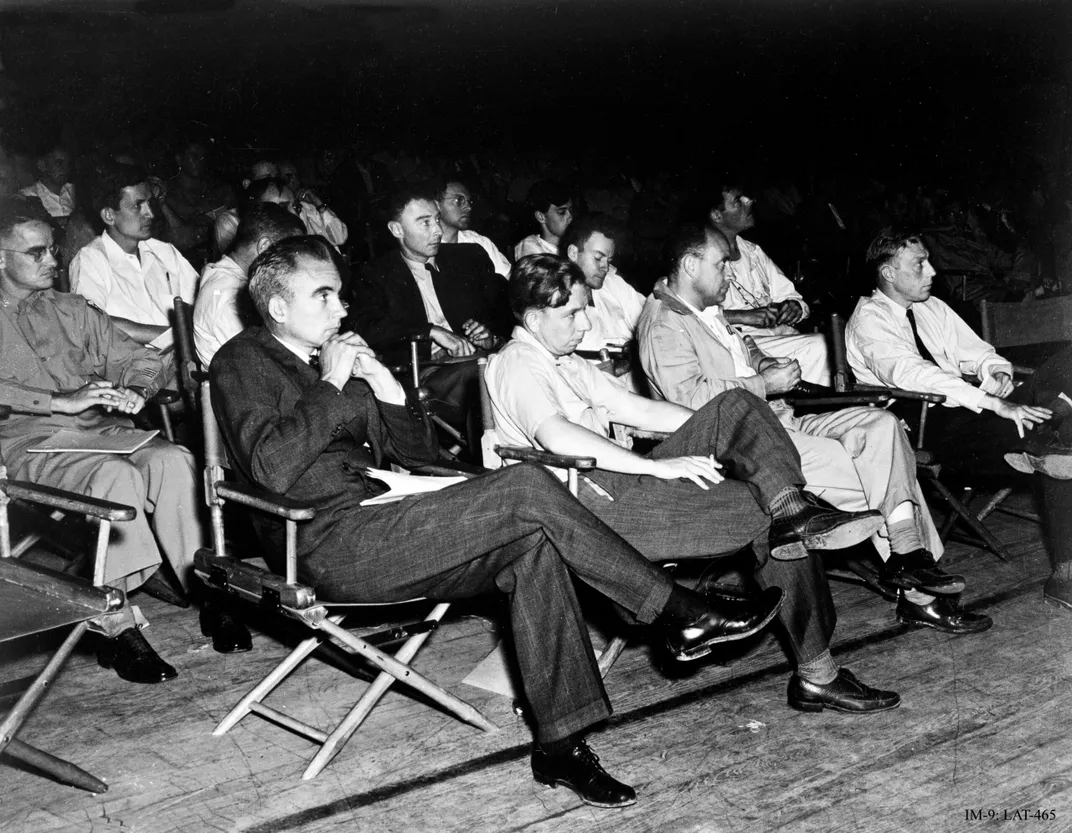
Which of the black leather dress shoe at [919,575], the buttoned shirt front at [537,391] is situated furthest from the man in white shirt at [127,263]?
the black leather dress shoe at [919,575]

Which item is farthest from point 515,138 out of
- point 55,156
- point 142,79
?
point 55,156

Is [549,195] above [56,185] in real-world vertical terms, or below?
below

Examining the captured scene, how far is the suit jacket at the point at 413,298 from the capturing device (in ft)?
15.2

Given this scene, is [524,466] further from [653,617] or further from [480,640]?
[480,640]

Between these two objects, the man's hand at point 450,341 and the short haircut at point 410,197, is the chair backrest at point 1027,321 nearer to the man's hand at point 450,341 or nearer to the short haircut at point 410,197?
the man's hand at point 450,341

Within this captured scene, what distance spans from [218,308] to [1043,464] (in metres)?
3.02

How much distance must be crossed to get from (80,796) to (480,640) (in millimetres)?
1313

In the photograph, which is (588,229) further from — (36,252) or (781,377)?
(36,252)

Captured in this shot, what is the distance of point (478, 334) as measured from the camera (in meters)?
4.73

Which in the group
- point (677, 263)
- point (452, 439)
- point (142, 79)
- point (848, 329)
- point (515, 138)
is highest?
point (142, 79)

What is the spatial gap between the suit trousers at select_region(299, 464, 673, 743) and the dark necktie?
2.42 metres

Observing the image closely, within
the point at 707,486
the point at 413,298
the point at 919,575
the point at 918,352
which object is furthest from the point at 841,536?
the point at 413,298

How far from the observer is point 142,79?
25.1 ft

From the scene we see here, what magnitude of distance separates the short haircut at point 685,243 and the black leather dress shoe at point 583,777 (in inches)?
72.6
